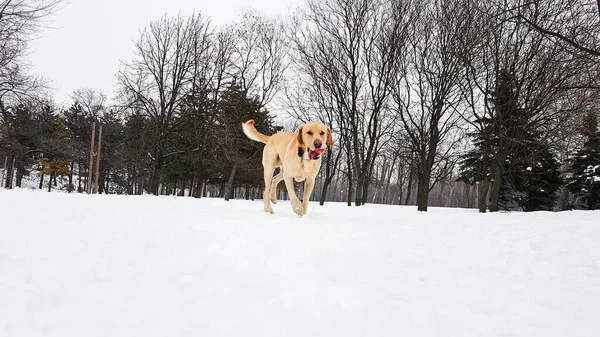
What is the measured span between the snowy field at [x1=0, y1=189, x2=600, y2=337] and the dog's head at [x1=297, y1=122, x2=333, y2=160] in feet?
7.71

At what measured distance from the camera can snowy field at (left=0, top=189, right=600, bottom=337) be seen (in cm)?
123

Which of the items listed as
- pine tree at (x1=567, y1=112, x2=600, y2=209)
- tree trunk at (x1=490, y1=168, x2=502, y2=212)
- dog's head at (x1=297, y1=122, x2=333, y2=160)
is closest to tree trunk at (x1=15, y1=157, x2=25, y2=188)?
dog's head at (x1=297, y1=122, x2=333, y2=160)

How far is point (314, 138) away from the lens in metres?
5.00

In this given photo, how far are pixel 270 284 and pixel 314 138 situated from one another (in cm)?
354

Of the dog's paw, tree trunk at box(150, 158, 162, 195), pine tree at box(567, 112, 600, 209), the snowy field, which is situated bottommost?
the snowy field

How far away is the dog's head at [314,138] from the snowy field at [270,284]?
2350 mm

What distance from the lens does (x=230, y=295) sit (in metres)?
1.47

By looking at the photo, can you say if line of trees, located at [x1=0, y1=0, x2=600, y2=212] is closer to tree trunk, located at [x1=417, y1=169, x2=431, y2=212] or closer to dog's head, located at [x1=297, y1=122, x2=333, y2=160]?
tree trunk, located at [x1=417, y1=169, x2=431, y2=212]

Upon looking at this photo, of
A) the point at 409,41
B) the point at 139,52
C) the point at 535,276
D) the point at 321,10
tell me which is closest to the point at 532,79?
the point at 409,41

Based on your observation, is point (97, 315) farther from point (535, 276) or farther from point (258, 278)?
point (535, 276)

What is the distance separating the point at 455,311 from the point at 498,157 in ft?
51.0

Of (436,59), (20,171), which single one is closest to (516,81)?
(436,59)

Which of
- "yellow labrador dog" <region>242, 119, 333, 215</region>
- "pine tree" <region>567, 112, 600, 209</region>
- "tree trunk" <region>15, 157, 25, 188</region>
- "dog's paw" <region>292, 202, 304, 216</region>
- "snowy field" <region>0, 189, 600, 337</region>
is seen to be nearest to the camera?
"snowy field" <region>0, 189, 600, 337</region>

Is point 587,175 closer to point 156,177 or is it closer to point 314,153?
point 314,153
